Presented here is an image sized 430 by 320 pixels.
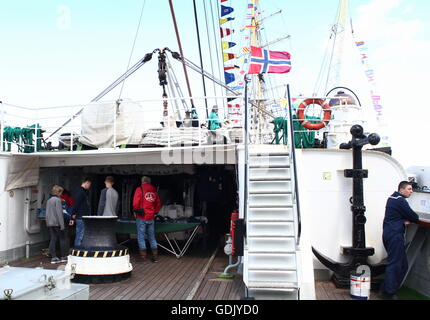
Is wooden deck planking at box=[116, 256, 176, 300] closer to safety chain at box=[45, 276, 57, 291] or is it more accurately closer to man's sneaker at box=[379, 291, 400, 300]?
safety chain at box=[45, 276, 57, 291]

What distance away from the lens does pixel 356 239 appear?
6.45 m

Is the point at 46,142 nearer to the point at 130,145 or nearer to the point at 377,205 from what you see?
the point at 130,145

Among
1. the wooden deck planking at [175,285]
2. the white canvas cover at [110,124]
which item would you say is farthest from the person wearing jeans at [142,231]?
the white canvas cover at [110,124]

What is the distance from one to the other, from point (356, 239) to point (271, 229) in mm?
1741

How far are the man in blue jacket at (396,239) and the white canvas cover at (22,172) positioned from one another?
7.43 meters

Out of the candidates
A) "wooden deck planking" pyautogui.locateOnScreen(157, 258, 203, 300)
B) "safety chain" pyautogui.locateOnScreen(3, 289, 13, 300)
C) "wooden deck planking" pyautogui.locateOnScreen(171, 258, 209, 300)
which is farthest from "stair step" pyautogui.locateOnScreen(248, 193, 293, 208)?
"safety chain" pyautogui.locateOnScreen(3, 289, 13, 300)

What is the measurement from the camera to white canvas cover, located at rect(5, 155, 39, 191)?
27.2 ft

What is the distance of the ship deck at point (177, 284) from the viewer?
5781 millimetres

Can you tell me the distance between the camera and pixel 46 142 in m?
9.62

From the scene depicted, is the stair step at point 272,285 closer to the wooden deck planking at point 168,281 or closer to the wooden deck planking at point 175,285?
the wooden deck planking at point 175,285

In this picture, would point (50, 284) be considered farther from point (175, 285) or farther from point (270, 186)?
point (270, 186)

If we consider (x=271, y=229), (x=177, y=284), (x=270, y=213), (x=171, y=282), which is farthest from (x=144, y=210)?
(x=271, y=229)

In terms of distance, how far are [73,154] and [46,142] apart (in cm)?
157

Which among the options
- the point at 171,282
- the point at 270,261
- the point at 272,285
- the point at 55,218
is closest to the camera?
the point at 272,285
